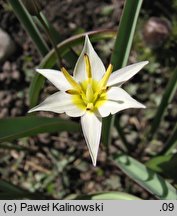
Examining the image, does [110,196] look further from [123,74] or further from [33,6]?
[33,6]

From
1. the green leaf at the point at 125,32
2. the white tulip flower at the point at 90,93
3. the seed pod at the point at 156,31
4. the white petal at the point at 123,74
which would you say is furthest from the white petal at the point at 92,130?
the seed pod at the point at 156,31

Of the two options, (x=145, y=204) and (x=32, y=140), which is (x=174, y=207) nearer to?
(x=145, y=204)

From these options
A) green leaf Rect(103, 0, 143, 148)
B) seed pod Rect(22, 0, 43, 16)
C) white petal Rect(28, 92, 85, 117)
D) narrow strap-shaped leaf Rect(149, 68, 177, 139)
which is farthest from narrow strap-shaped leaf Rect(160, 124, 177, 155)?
seed pod Rect(22, 0, 43, 16)

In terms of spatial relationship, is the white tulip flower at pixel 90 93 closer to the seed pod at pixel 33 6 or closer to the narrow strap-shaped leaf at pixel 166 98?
the seed pod at pixel 33 6

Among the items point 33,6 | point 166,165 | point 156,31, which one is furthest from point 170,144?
point 33,6

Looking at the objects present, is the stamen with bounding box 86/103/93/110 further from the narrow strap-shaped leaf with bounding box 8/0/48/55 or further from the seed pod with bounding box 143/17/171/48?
the seed pod with bounding box 143/17/171/48
